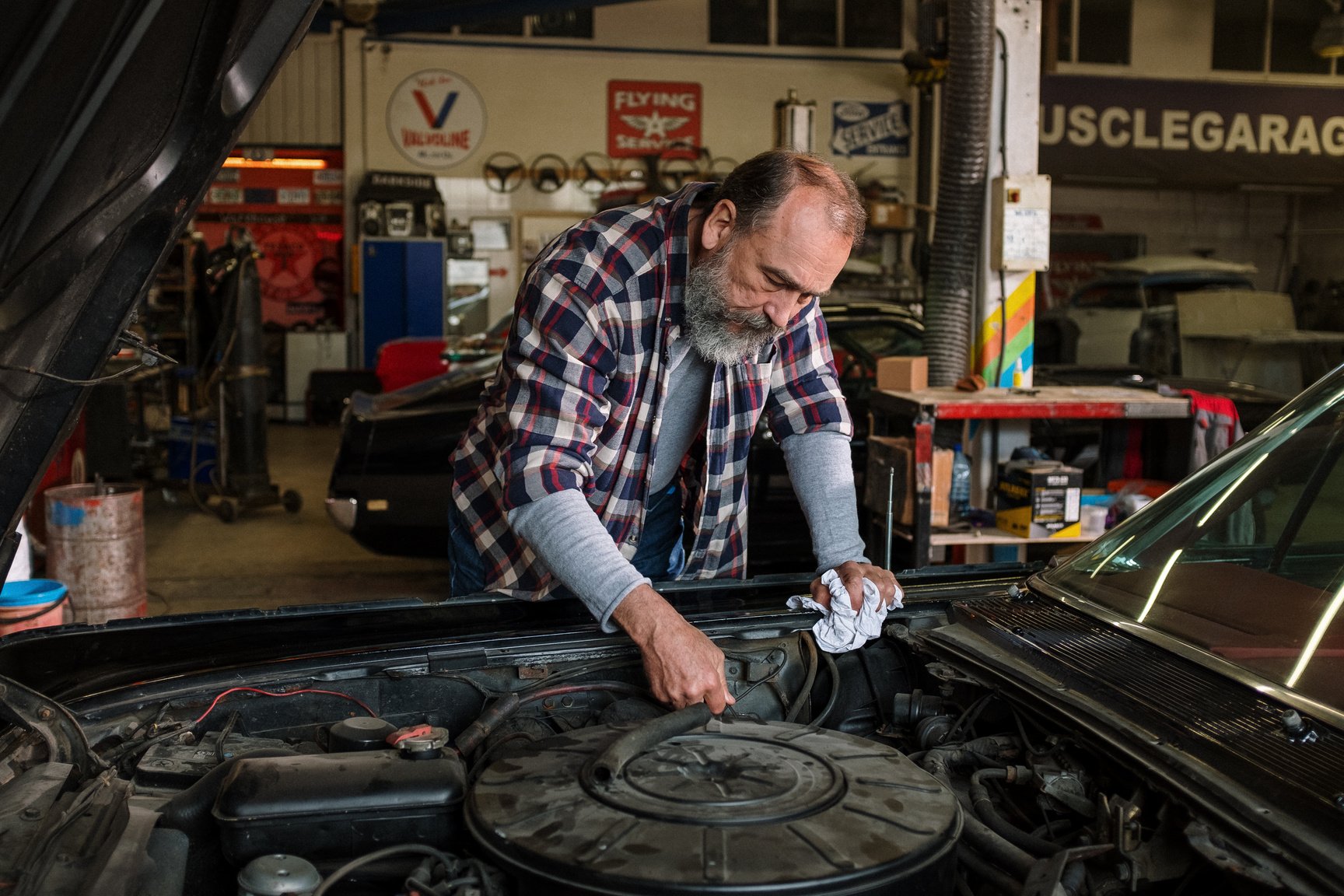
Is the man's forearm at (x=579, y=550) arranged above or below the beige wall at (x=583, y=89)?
below

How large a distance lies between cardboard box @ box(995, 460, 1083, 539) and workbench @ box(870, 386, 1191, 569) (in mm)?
36

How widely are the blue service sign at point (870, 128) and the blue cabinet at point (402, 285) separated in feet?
14.4

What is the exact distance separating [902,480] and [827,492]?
1.79 m

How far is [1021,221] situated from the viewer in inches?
178

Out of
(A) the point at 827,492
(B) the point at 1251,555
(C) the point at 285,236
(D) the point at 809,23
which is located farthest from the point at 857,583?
(C) the point at 285,236

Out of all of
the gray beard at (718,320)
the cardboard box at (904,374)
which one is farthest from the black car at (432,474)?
the gray beard at (718,320)

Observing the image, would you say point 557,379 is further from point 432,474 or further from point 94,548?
point 432,474

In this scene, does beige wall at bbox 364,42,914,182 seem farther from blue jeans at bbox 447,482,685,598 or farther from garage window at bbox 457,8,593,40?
blue jeans at bbox 447,482,685,598

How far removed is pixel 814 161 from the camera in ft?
6.35

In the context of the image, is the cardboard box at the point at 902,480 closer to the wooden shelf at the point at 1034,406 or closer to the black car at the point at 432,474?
the wooden shelf at the point at 1034,406

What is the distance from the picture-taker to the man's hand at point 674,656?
1550mm

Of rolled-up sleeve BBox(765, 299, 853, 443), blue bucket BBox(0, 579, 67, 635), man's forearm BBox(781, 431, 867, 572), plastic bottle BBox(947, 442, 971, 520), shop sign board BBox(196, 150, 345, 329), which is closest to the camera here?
man's forearm BBox(781, 431, 867, 572)

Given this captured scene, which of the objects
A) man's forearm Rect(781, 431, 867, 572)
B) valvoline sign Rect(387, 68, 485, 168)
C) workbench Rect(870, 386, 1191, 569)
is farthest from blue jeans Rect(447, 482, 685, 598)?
valvoline sign Rect(387, 68, 485, 168)

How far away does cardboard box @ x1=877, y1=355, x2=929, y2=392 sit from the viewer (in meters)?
4.24
